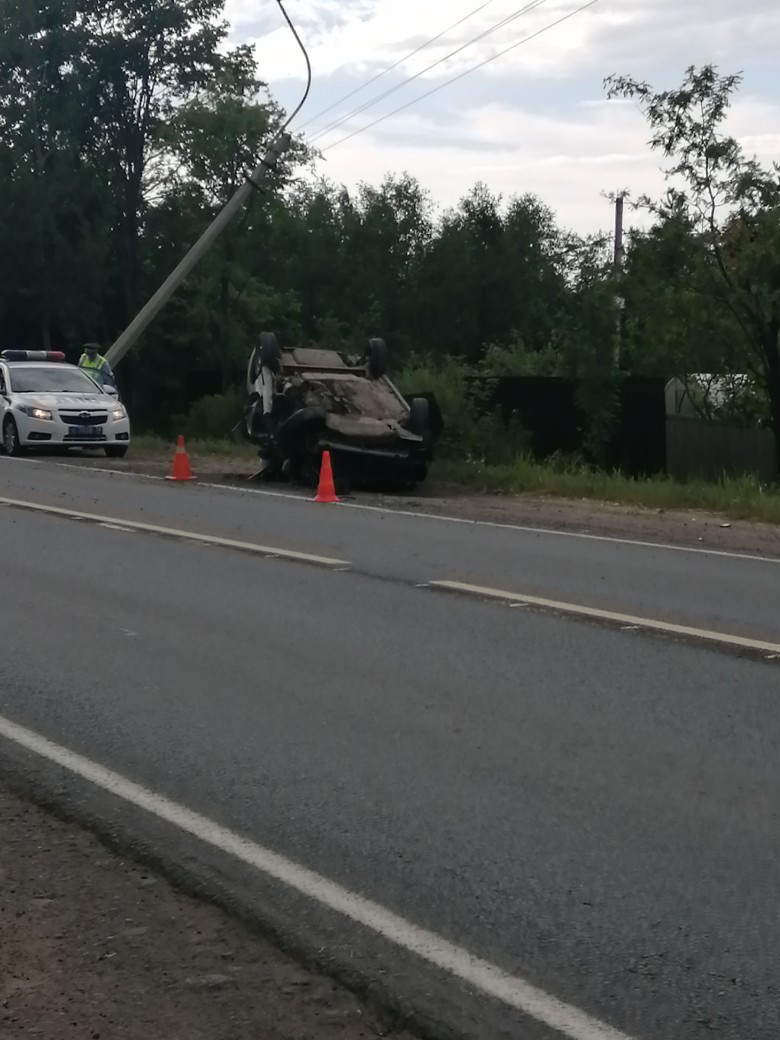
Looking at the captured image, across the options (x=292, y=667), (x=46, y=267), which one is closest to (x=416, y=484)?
(x=292, y=667)

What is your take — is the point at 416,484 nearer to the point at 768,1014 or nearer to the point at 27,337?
the point at 768,1014

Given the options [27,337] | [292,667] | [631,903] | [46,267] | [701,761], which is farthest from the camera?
[27,337]

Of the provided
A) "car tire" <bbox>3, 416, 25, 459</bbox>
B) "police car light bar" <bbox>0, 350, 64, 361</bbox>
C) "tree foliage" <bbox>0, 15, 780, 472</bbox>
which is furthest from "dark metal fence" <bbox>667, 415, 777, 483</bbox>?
"police car light bar" <bbox>0, 350, 64, 361</bbox>

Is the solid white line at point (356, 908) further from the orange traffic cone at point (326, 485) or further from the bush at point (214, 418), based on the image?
the bush at point (214, 418)

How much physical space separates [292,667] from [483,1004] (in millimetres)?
4487

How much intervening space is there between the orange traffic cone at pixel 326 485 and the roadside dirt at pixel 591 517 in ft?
1.55

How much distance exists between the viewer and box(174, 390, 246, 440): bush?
3456 centimetres

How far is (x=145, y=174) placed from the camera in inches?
2089

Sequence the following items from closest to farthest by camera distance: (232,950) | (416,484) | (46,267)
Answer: (232,950), (416,484), (46,267)

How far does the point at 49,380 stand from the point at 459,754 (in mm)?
21624

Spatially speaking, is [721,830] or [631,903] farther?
[721,830]

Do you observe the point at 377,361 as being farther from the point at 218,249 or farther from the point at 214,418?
the point at 218,249

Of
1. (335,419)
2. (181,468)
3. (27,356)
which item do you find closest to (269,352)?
(335,419)

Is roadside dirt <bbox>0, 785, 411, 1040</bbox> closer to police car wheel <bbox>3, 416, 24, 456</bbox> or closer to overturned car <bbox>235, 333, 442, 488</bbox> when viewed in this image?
overturned car <bbox>235, 333, 442, 488</bbox>
